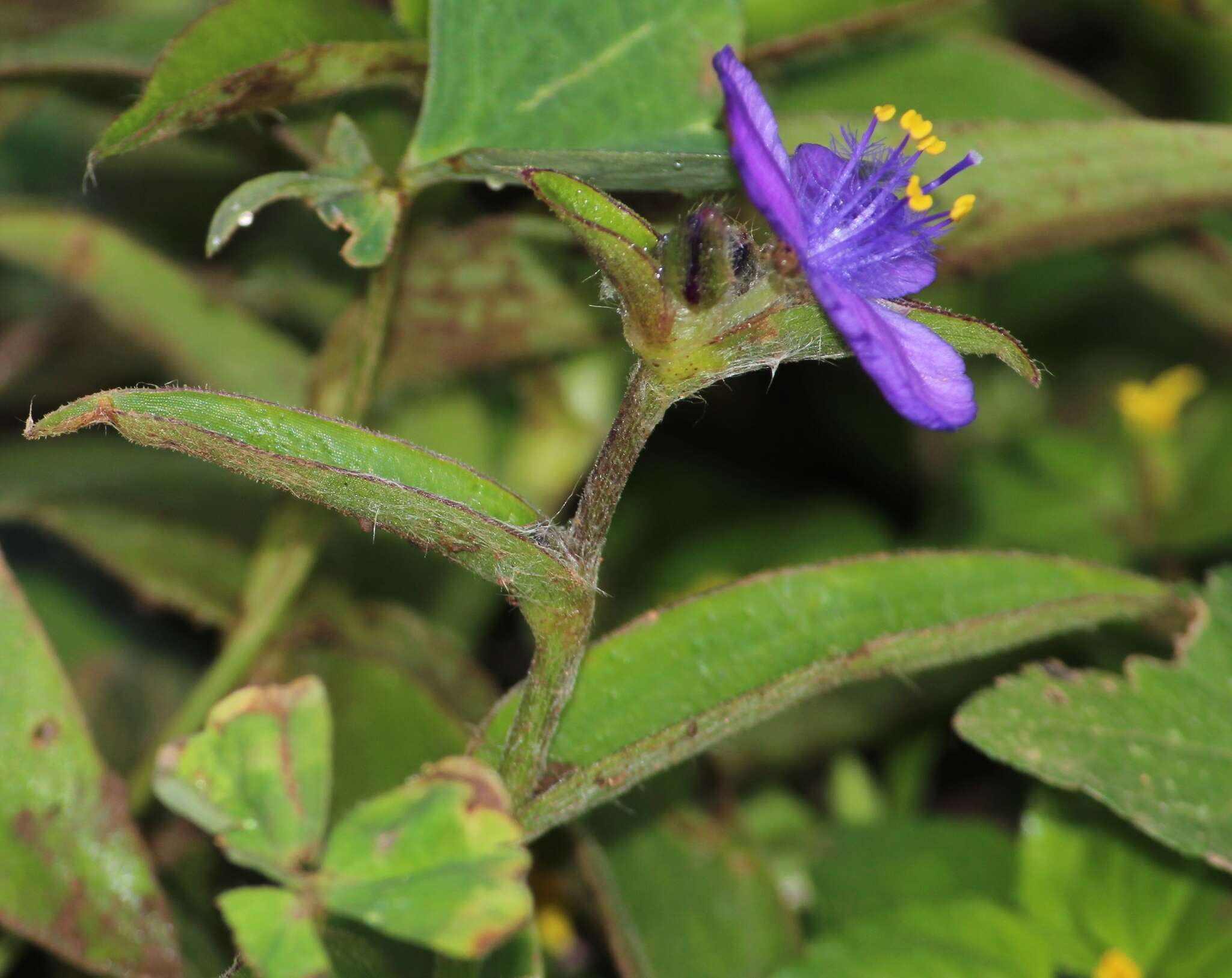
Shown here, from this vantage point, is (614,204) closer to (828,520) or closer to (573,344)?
(573,344)

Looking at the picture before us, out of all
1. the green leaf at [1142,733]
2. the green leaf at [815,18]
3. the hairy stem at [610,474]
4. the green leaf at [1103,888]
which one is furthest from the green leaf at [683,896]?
the green leaf at [815,18]

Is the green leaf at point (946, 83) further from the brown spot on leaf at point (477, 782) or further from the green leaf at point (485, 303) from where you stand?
the brown spot on leaf at point (477, 782)

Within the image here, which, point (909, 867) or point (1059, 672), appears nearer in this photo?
point (1059, 672)

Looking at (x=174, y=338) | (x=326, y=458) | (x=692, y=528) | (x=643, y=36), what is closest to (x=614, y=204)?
(x=326, y=458)

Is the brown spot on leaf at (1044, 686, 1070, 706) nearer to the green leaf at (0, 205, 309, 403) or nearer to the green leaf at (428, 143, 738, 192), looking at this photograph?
the green leaf at (428, 143, 738, 192)

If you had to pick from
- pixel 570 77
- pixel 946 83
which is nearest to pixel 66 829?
pixel 570 77

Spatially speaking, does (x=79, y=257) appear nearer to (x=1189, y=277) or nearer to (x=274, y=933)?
(x=274, y=933)

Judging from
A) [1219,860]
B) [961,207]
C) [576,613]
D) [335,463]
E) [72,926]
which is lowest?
[72,926]
